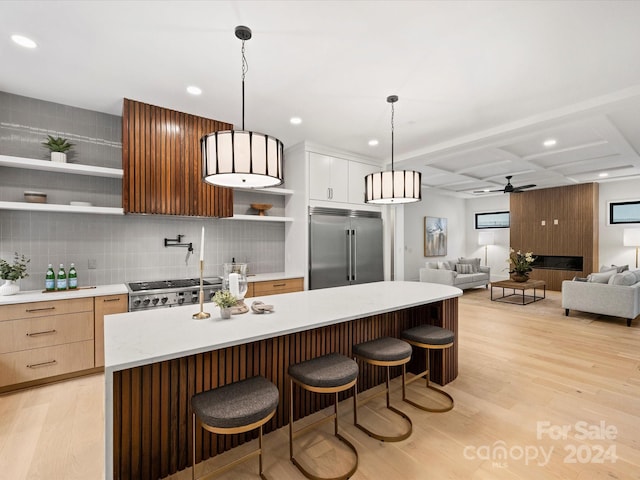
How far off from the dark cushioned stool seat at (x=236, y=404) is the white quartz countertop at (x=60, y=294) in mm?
2061

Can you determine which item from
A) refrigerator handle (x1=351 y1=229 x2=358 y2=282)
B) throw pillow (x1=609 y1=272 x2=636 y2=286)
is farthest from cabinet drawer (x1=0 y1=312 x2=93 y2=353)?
throw pillow (x1=609 y1=272 x2=636 y2=286)

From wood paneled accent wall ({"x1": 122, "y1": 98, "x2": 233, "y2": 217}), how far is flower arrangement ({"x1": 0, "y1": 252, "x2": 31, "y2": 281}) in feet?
3.40

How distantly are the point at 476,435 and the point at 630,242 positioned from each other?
6898 millimetres

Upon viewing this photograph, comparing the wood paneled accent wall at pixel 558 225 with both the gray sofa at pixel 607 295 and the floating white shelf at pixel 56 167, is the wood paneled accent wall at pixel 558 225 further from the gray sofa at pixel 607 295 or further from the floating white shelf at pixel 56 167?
the floating white shelf at pixel 56 167

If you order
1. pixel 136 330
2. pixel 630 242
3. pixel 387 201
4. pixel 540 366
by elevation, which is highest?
pixel 387 201

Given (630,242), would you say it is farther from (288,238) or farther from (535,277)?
(288,238)

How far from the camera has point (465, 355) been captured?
3.35 metres

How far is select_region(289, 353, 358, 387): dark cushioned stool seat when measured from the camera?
5.36 ft

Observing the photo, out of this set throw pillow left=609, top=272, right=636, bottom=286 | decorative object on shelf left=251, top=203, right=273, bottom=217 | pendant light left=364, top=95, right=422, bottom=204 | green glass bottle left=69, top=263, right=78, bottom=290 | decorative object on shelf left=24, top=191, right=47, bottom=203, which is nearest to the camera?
pendant light left=364, top=95, right=422, bottom=204

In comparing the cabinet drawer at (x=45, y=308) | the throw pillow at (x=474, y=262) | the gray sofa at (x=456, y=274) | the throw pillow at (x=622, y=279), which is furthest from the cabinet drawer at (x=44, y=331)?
the throw pillow at (x=474, y=262)

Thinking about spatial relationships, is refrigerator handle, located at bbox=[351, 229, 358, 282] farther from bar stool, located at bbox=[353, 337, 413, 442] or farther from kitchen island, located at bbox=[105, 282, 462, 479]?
bar stool, located at bbox=[353, 337, 413, 442]

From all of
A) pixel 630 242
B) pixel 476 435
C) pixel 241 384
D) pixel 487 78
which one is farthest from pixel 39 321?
pixel 630 242

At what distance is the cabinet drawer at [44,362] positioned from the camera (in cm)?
258

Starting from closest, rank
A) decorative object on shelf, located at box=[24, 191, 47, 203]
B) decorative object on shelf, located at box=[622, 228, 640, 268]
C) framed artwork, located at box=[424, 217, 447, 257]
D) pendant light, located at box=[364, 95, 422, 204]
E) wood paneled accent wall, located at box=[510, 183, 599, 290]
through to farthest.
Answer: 1. pendant light, located at box=[364, 95, 422, 204]
2. decorative object on shelf, located at box=[24, 191, 47, 203]
3. decorative object on shelf, located at box=[622, 228, 640, 268]
4. wood paneled accent wall, located at box=[510, 183, 599, 290]
5. framed artwork, located at box=[424, 217, 447, 257]
